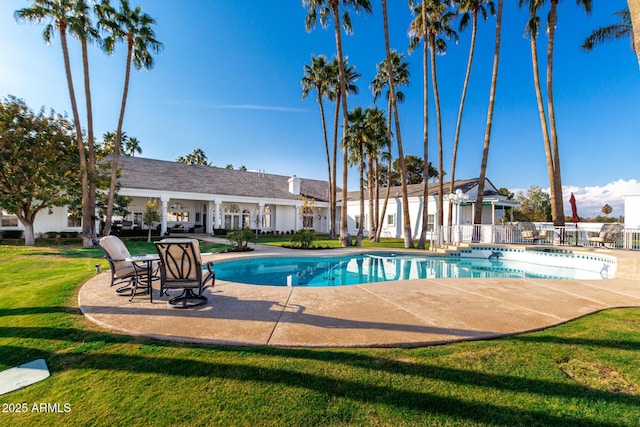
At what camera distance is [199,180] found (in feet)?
84.6

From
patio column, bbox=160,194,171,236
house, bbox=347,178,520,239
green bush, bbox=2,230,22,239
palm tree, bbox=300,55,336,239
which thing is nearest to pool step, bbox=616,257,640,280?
house, bbox=347,178,520,239

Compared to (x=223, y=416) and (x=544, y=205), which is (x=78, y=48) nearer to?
(x=223, y=416)

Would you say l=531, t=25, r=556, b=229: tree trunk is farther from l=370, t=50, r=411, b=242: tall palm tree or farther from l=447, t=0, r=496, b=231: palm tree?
l=370, t=50, r=411, b=242: tall palm tree

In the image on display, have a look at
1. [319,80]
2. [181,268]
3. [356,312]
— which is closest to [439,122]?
[319,80]

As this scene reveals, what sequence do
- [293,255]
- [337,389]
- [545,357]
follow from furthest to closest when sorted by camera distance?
1. [293,255]
2. [545,357]
3. [337,389]

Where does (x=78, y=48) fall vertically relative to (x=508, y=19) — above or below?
below

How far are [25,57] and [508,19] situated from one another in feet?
85.4

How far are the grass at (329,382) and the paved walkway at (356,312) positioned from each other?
29cm

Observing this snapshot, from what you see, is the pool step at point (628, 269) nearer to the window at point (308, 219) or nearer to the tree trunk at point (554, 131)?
the tree trunk at point (554, 131)

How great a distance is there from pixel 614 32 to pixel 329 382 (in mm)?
24887

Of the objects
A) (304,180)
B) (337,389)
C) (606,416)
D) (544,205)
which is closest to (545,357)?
(606,416)

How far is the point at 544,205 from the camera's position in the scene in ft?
124

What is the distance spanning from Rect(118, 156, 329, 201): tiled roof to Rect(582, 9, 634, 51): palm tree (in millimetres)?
24005

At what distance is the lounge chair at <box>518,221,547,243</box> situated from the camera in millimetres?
14768
